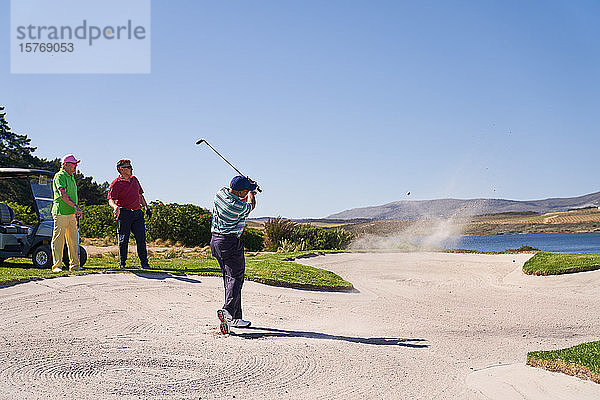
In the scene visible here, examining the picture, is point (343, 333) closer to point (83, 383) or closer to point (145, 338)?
point (145, 338)

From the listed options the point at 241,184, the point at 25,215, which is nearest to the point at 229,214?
the point at 241,184

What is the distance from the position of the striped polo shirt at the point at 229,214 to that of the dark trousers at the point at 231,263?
0.28ft

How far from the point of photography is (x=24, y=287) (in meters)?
8.23

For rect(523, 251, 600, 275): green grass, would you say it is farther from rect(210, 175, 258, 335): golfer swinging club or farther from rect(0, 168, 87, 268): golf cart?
rect(0, 168, 87, 268): golf cart

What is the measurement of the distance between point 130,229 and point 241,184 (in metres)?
5.02

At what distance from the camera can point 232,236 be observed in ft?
22.5

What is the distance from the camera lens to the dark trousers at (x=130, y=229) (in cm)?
1097

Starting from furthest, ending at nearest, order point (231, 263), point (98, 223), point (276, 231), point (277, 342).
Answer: point (98, 223) → point (276, 231) → point (231, 263) → point (277, 342)

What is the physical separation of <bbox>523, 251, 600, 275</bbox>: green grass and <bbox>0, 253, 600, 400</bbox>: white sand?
7.29 ft

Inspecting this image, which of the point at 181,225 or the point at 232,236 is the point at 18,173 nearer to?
the point at 232,236

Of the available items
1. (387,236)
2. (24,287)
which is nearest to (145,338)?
(24,287)

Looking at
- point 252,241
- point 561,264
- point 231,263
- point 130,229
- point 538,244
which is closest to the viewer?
point 231,263

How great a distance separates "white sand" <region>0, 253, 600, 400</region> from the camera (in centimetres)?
487

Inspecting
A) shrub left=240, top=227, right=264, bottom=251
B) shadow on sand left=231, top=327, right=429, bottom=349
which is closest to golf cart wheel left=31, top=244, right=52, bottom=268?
shadow on sand left=231, top=327, right=429, bottom=349
